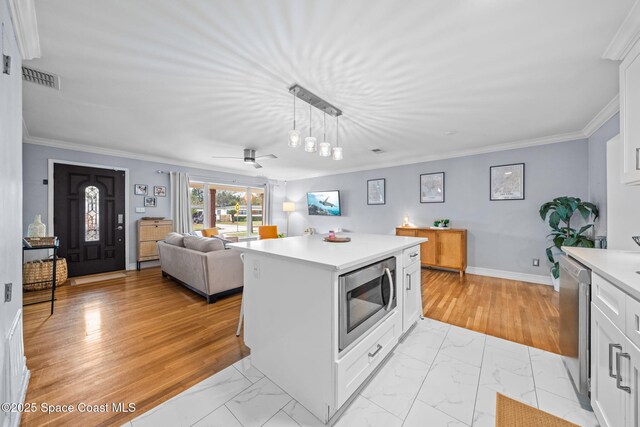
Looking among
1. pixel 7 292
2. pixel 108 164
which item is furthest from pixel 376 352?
pixel 108 164

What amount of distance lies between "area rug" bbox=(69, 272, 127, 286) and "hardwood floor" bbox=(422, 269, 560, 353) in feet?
16.9

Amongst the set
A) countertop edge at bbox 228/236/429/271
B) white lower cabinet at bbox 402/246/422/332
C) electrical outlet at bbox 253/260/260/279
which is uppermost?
countertop edge at bbox 228/236/429/271

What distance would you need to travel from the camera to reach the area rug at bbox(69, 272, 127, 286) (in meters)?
4.02

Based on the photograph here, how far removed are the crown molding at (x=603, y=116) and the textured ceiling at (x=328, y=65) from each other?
8cm

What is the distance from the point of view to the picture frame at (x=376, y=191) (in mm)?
5858

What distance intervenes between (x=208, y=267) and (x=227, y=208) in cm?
419

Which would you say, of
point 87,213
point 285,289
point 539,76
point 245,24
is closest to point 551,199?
point 539,76

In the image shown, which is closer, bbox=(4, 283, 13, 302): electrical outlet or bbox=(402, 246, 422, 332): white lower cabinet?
bbox=(4, 283, 13, 302): electrical outlet

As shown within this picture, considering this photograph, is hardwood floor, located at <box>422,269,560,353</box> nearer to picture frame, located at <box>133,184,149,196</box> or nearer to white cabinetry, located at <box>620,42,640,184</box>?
white cabinetry, located at <box>620,42,640,184</box>

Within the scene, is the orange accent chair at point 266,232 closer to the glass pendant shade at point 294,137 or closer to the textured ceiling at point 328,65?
the textured ceiling at point 328,65

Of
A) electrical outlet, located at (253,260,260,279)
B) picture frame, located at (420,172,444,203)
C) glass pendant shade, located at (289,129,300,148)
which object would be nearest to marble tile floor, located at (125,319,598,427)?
electrical outlet, located at (253,260,260,279)

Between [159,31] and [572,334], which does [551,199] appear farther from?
[159,31]

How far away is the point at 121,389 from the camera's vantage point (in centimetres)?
163

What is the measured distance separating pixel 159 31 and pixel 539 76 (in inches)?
119
